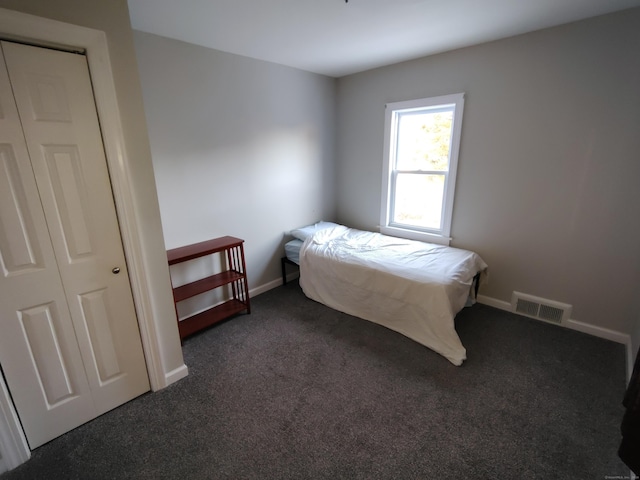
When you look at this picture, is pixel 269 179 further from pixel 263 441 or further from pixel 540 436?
pixel 540 436

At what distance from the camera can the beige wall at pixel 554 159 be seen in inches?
84.9

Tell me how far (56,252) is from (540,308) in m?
3.74

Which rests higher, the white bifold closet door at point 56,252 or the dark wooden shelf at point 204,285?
the white bifold closet door at point 56,252

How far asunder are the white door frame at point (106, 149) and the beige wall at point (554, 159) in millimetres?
2776

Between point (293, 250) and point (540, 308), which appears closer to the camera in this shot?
point (540, 308)

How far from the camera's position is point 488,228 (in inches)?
114

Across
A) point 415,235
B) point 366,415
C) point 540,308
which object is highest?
point 415,235

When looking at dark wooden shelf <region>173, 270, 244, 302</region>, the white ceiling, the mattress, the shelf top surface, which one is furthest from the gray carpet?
the white ceiling

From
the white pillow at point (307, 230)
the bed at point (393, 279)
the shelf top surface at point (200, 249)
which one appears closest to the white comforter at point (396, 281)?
the bed at point (393, 279)

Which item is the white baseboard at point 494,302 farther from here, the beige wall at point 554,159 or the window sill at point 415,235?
the window sill at point 415,235

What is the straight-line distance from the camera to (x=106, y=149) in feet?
5.08

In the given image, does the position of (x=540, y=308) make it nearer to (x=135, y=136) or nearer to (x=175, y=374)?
(x=175, y=374)

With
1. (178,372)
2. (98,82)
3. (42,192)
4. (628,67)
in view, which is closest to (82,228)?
(42,192)

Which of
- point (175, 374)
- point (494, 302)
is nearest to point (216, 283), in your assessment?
point (175, 374)
